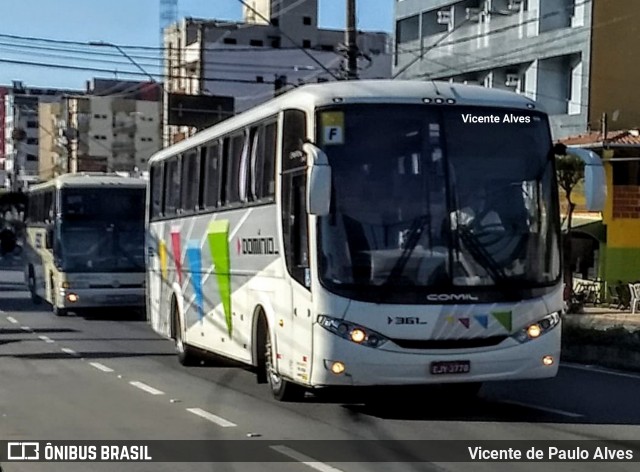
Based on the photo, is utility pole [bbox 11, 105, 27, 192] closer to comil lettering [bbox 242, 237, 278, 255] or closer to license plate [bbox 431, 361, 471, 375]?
comil lettering [bbox 242, 237, 278, 255]

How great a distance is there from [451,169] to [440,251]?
32.7 inches

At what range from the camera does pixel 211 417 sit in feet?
42.1

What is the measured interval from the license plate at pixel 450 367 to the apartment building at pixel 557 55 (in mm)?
25304

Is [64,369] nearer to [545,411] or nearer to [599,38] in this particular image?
[545,411]

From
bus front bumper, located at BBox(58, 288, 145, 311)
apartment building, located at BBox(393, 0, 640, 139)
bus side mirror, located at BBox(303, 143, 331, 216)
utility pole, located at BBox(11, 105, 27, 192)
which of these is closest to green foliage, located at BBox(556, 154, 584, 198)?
apartment building, located at BBox(393, 0, 640, 139)

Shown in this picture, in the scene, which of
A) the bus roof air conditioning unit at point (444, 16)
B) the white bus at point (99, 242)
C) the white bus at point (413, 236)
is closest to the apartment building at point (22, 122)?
the bus roof air conditioning unit at point (444, 16)

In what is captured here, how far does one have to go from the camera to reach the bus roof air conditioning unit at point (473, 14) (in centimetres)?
4517

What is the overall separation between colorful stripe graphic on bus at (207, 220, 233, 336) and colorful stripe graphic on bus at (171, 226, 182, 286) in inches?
90.7

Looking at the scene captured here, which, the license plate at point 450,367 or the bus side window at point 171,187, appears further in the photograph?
the bus side window at point 171,187

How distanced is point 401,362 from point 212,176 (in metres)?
5.36

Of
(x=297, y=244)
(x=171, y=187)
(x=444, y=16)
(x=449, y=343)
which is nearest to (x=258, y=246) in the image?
(x=297, y=244)

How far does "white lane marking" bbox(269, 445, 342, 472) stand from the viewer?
9.81 metres

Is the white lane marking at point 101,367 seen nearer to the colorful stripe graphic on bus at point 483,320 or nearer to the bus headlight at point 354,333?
the bus headlight at point 354,333

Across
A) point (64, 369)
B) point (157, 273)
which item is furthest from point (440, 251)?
point (157, 273)
